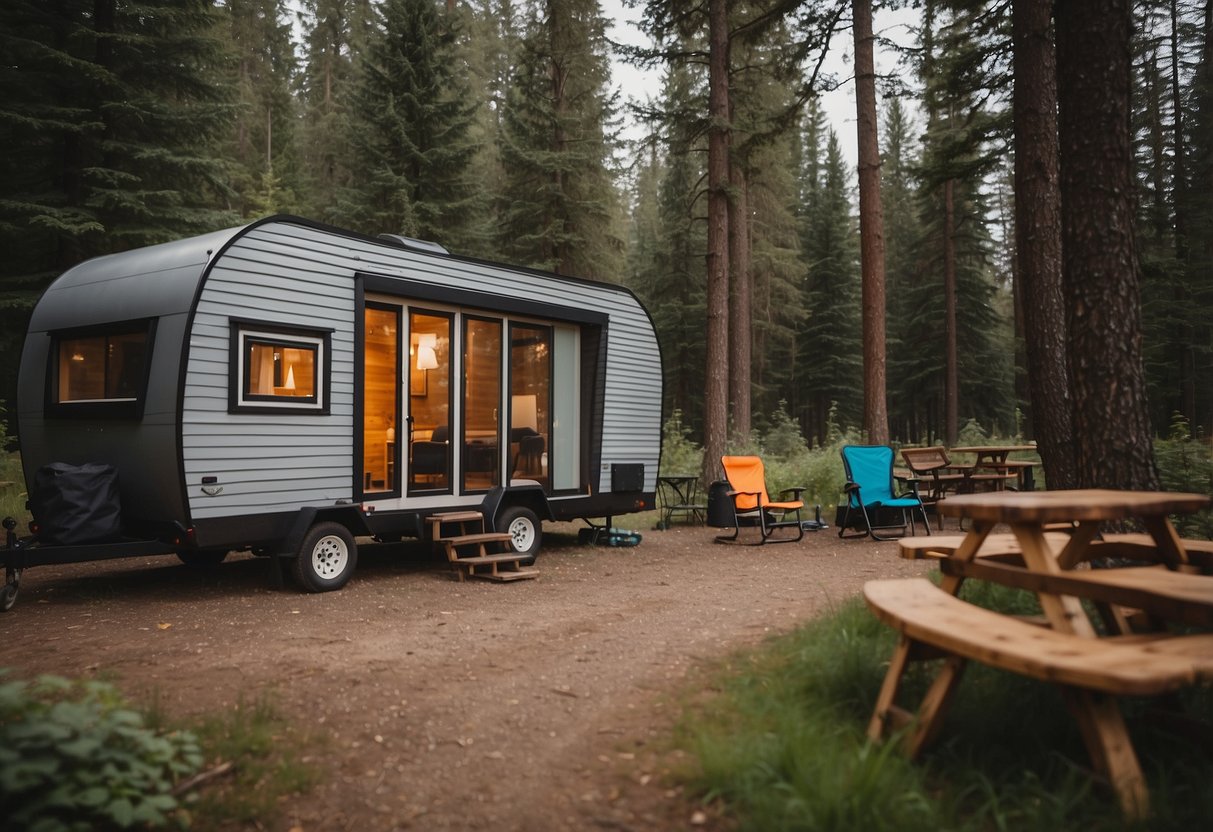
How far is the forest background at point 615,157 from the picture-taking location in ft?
36.1

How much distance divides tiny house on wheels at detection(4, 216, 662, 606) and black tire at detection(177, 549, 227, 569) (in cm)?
3

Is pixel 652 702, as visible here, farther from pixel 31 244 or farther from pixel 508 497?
pixel 31 244

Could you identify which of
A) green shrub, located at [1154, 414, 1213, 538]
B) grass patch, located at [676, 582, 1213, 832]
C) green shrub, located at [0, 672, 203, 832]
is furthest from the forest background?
green shrub, located at [0, 672, 203, 832]

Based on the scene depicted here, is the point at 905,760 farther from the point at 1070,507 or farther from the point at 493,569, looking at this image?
the point at 493,569

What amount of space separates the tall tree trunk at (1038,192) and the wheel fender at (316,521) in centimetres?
619

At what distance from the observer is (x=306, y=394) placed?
6.04 metres

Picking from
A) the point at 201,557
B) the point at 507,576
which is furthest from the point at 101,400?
the point at 507,576

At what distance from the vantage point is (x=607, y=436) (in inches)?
334

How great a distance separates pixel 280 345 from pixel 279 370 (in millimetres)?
199

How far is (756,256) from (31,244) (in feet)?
52.1

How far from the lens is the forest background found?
11.0 metres

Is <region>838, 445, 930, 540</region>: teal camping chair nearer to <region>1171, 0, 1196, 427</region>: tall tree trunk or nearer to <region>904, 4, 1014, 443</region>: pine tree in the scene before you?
<region>904, 4, 1014, 443</region>: pine tree

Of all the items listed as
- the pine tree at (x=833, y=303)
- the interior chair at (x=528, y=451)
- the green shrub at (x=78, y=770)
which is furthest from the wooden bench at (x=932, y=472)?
the pine tree at (x=833, y=303)

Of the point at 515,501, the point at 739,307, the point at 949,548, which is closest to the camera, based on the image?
the point at 949,548
